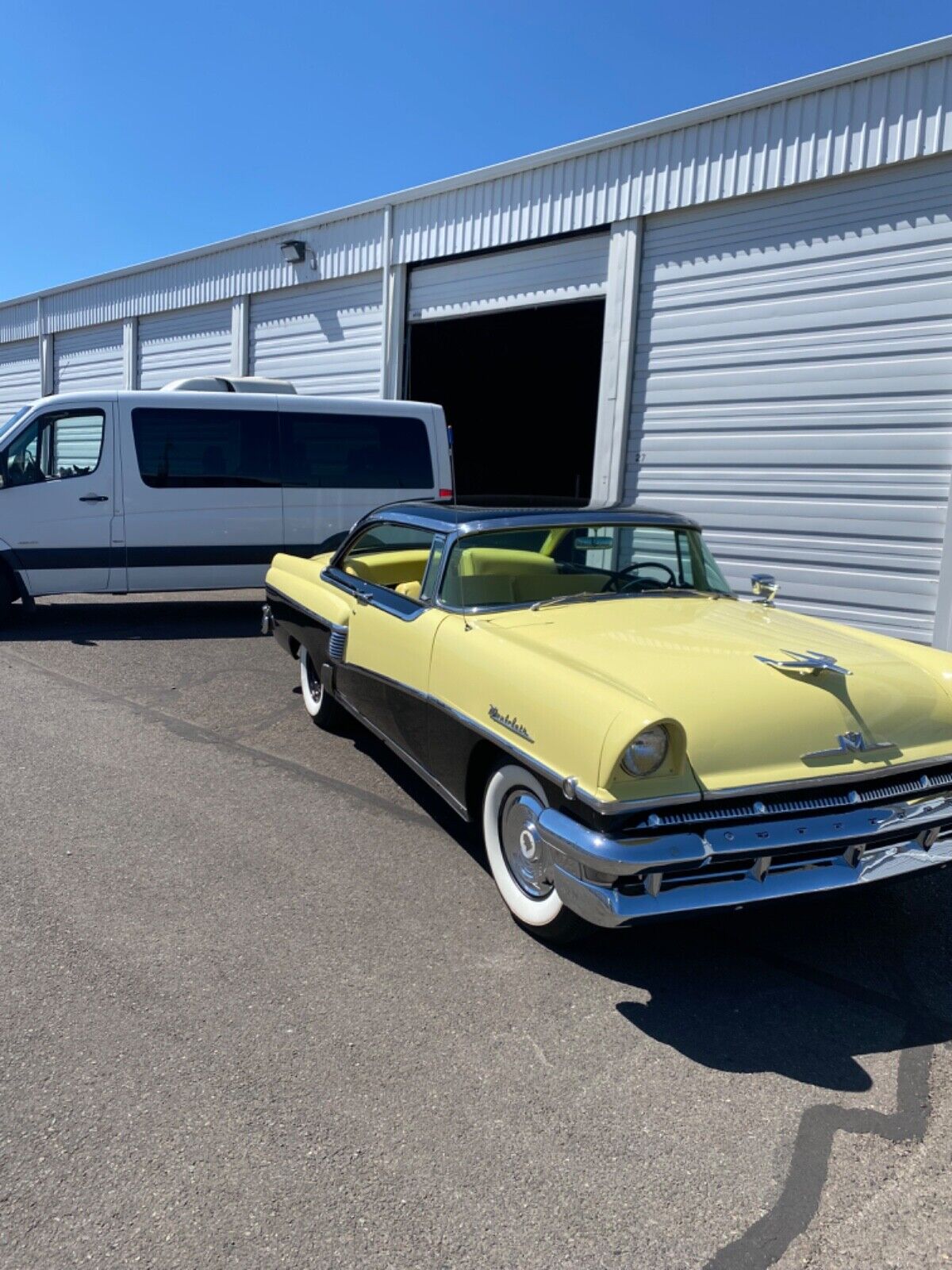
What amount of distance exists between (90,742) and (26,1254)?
152 inches

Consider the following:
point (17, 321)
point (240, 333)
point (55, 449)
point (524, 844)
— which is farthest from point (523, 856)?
point (17, 321)

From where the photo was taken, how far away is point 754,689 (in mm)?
3232

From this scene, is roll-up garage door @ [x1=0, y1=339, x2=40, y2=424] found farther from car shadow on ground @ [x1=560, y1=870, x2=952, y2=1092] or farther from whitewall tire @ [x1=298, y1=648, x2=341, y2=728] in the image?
car shadow on ground @ [x1=560, y1=870, x2=952, y2=1092]

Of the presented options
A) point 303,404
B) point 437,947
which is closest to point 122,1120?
point 437,947

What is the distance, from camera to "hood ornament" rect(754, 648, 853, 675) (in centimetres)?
335

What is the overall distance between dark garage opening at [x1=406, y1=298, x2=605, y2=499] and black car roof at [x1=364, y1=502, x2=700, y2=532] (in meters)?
9.02

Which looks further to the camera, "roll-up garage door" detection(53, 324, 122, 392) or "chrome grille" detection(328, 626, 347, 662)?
"roll-up garage door" detection(53, 324, 122, 392)

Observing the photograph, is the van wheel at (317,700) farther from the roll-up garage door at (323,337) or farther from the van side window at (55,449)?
the roll-up garage door at (323,337)

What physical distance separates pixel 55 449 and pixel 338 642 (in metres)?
→ 5.52

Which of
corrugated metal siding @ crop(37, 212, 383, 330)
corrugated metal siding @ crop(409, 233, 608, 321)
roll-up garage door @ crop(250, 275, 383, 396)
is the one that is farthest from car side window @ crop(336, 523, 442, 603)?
corrugated metal siding @ crop(37, 212, 383, 330)

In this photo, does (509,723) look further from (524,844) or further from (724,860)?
(724,860)

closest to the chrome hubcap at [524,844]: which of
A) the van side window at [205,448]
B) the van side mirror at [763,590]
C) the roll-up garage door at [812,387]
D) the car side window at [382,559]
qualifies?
the van side mirror at [763,590]

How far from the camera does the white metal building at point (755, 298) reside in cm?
791

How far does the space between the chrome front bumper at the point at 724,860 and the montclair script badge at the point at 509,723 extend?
0.26m
